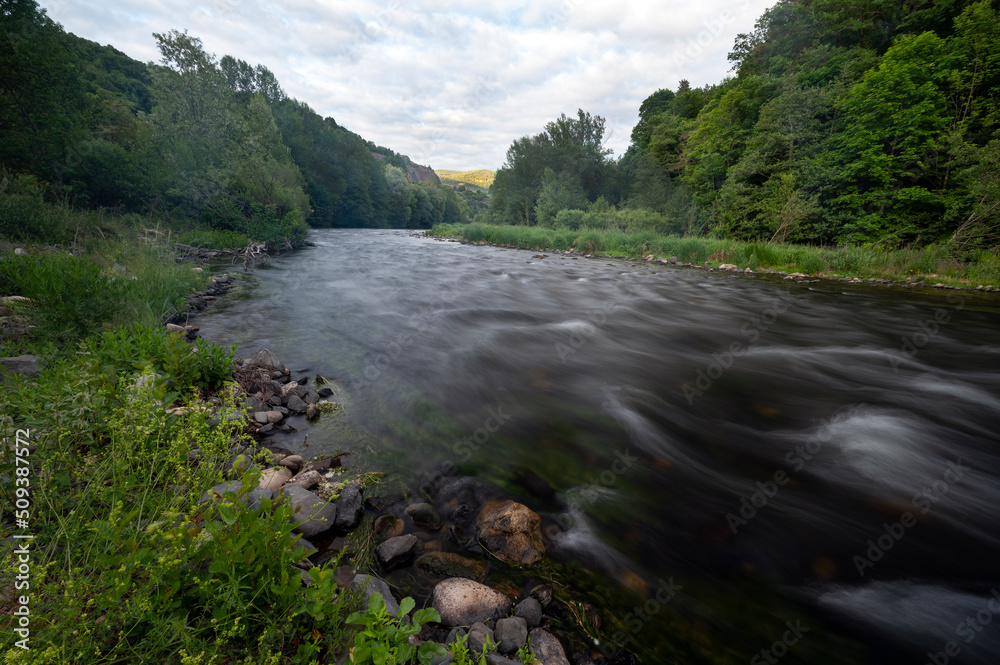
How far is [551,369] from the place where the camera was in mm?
6934

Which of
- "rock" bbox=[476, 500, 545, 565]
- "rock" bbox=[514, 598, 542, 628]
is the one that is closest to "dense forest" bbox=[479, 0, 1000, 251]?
"rock" bbox=[476, 500, 545, 565]

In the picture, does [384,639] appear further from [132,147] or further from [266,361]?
[132,147]

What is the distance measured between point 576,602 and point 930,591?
2877mm

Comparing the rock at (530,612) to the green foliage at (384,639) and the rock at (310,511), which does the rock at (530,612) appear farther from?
the rock at (310,511)

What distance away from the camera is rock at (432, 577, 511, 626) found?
2.36 metres

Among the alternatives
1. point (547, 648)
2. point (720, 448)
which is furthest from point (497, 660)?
point (720, 448)

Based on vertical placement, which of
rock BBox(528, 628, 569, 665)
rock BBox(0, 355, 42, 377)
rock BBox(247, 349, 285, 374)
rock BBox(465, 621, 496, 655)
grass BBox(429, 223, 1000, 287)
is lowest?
rock BBox(528, 628, 569, 665)

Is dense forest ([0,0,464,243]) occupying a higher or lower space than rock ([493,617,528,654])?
higher

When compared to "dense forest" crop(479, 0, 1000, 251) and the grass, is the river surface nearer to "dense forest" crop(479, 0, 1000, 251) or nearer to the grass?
the grass

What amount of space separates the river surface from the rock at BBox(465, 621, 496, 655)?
1011 mm

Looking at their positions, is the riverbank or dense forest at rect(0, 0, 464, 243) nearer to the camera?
the riverbank

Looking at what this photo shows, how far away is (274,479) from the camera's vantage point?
127 inches

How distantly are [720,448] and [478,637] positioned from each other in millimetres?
3866

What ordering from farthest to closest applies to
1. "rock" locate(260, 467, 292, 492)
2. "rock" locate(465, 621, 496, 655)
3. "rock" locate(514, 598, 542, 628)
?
"rock" locate(260, 467, 292, 492)
"rock" locate(514, 598, 542, 628)
"rock" locate(465, 621, 496, 655)
